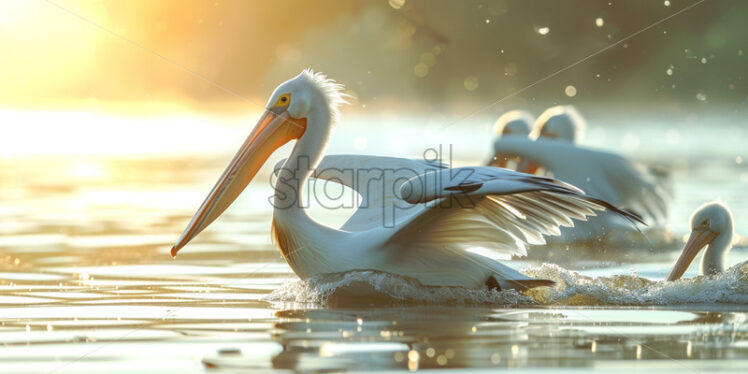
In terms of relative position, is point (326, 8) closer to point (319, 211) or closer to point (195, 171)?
point (195, 171)

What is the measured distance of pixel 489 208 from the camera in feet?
20.4

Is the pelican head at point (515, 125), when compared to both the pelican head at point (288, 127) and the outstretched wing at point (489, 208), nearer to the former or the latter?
the pelican head at point (288, 127)

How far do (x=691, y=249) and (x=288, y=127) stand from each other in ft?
10.1

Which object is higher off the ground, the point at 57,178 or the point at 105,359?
the point at 57,178

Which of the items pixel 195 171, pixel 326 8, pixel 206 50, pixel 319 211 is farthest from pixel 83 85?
pixel 319 211

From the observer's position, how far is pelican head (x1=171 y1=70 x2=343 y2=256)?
6820mm

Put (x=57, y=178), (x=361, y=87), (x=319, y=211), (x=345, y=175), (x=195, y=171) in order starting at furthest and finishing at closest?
(x=361, y=87) < (x=195, y=171) < (x=57, y=178) < (x=319, y=211) < (x=345, y=175)

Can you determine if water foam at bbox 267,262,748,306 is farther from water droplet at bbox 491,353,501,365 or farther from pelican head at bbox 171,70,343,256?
water droplet at bbox 491,353,501,365

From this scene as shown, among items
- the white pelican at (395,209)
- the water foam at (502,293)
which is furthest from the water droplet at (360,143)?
the water foam at (502,293)

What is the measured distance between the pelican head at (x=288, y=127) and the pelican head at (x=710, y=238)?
9.11ft

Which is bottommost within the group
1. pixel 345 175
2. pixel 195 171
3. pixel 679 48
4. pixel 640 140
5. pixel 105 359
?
pixel 105 359

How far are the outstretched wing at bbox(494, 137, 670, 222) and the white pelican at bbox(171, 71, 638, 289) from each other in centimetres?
260

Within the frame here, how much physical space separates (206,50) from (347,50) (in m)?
5.53

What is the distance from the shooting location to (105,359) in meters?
4.68
